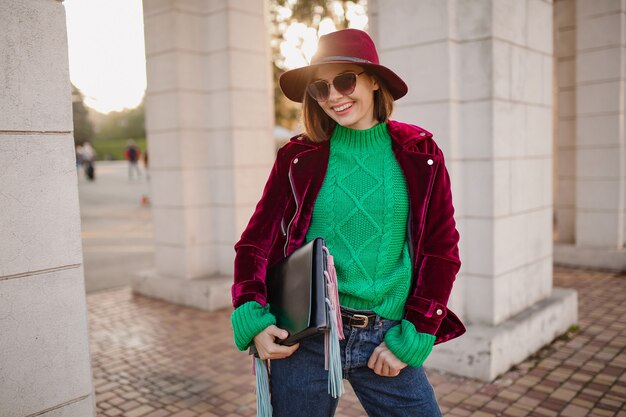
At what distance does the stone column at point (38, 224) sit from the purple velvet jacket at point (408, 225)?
829 mm

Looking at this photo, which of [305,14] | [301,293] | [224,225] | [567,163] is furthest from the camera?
[305,14]

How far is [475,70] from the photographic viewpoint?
176 inches

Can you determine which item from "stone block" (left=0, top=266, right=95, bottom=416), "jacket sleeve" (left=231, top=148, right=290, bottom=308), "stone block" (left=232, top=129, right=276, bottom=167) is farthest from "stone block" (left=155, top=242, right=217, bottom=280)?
"jacket sleeve" (left=231, top=148, right=290, bottom=308)

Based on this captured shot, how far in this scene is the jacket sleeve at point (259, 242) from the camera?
2.05m

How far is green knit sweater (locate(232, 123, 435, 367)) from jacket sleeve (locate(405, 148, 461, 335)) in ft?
0.16

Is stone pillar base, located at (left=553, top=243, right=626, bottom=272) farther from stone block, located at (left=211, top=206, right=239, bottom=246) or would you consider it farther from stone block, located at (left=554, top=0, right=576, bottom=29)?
stone block, located at (left=211, top=206, right=239, bottom=246)

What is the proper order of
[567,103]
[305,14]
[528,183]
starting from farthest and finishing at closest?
[305,14]
[567,103]
[528,183]

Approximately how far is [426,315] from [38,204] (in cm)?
159

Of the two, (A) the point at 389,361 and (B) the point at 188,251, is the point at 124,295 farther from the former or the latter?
(A) the point at 389,361

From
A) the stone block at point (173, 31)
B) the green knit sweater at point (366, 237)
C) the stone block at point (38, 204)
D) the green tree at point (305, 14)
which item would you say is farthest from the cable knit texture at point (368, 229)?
the green tree at point (305, 14)

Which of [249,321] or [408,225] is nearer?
[249,321]

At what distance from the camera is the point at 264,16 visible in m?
7.21

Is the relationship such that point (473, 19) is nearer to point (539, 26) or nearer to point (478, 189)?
point (539, 26)

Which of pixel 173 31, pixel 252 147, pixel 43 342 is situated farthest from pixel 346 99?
pixel 173 31
